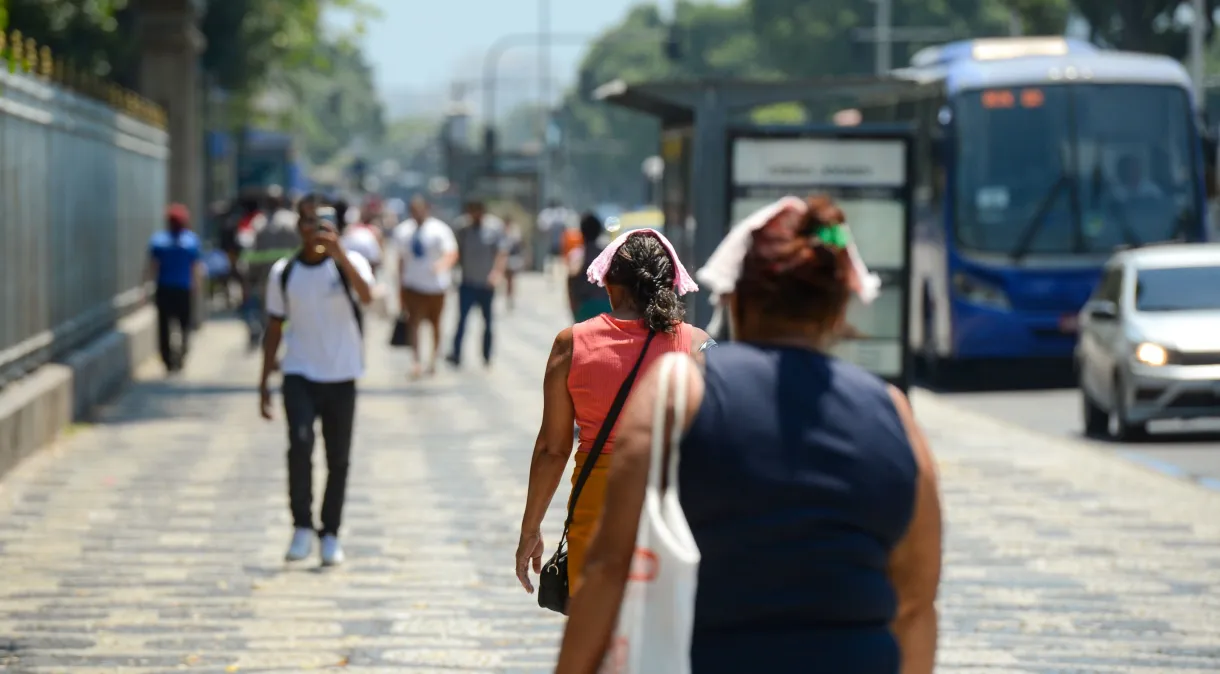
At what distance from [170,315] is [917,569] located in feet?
60.6

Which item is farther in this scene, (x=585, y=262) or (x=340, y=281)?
(x=585, y=262)

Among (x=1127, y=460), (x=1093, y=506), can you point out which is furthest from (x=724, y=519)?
(x=1127, y=460)

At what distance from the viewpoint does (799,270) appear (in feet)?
11.8

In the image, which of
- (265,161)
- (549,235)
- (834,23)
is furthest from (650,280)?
(834,23)

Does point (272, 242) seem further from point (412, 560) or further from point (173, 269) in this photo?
point (412, 560)

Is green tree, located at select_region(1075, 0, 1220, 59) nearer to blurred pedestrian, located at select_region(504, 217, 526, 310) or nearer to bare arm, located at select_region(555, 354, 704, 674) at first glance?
blurred pedestrian, located at select_region(504, 217, 526, 310)

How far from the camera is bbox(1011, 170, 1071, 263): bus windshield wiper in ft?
73.0

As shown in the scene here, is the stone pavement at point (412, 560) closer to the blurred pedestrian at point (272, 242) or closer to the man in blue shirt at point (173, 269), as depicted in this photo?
the man in blue shirt at point (173, 269)

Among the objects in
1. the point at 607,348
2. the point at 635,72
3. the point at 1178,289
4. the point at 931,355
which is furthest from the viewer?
the point at 635,72

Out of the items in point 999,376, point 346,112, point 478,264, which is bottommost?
point 999,376

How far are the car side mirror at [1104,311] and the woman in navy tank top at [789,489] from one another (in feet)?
44.0

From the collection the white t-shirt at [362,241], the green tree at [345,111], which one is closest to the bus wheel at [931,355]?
the white t-shirt at [362,241]

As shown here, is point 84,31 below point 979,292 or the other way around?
the other way around

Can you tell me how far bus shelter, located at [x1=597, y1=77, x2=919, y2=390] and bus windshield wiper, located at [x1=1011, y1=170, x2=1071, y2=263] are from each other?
288 inches
